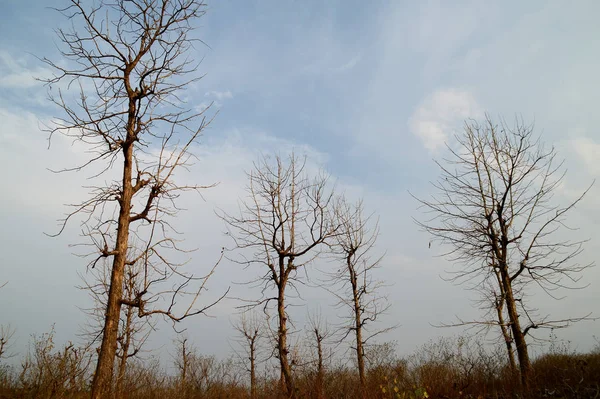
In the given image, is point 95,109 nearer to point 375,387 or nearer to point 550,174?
point 375,387

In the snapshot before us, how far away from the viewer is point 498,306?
9.22 meters

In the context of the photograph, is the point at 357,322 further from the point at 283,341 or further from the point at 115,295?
the point at 115,295

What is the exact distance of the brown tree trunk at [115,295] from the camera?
157 inches

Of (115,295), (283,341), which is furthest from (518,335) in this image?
(115,295)

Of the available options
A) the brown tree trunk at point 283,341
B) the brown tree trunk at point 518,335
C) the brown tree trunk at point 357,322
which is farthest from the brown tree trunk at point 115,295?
the brown tree trunk at point 357,322

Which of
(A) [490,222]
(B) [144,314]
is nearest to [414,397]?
(B) [144,314]

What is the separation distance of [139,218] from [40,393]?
320 centimetres

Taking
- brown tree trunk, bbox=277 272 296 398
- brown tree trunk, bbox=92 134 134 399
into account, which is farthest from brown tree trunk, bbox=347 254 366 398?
brown tree trunk, bbox=92 134 134 399

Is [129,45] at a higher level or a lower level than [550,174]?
higher

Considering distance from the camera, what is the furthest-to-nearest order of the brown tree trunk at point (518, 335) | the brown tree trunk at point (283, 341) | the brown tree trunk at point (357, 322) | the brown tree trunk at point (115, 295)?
the brown tree trunk at point (357, 322) → the brown tree trunk at point (283, 341) → the brown tree trunk at point (518, 335) → the brown tree trunk at point (115, 295)

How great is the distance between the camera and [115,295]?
4.29m

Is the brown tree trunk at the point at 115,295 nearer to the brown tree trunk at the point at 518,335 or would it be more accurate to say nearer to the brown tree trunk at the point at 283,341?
the brown tree trunk at the point at 283,341

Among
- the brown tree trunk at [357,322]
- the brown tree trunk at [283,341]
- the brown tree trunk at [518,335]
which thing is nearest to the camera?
the brown tree trunk at [518,335]

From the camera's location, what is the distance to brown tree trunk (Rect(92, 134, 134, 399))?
3977 mm
